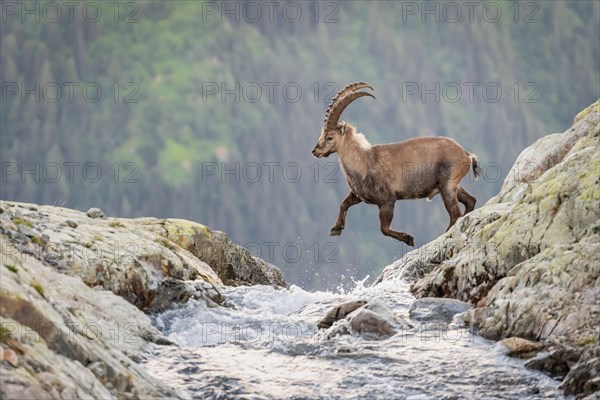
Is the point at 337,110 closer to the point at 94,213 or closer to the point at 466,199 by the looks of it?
the point at 466,199

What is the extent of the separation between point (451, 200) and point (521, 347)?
9.28 meters

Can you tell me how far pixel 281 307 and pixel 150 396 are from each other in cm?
564

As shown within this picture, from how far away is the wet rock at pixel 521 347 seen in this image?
12.6 meters

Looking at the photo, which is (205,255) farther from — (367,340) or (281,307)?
(367,340)

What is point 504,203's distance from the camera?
18.2 m

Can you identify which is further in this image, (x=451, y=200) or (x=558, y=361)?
(x=451, y=200)

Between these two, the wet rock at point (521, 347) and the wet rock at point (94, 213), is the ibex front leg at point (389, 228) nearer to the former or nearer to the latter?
the wet rock at point (94, 213)

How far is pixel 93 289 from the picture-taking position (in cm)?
1376

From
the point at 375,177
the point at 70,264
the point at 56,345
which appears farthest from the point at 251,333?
the point at 375,177

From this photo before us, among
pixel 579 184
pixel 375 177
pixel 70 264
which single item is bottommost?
pixel 70 264

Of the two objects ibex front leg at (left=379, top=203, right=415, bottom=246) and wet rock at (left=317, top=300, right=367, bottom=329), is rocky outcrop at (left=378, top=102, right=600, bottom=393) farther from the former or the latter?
ibex front leg at (left=379, top=203, right=415, bottom=246)

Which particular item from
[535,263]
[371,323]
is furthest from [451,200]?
[371,323]

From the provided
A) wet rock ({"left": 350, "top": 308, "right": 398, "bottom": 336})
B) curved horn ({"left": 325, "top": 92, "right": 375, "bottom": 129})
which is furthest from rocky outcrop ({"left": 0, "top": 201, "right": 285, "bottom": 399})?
curved horn ({"left": 325, "top": 92, "right": 375, "bottom": 129})

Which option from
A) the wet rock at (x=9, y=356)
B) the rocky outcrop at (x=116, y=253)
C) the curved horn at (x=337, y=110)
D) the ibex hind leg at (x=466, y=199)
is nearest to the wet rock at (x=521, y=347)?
the rocky outcrop at (x=116, y=253)
